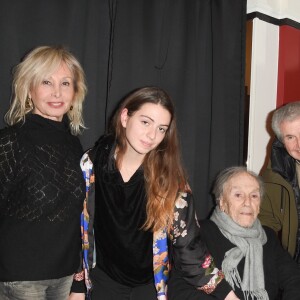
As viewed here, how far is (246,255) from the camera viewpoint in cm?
196

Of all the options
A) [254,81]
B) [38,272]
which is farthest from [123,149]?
[254,81]

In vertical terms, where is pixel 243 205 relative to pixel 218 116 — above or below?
below

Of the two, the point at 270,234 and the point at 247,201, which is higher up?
the point at 247,201

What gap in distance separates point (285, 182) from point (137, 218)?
0.99 m

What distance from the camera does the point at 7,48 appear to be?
71.1 inches

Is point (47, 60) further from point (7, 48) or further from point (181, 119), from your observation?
point (181, 119)

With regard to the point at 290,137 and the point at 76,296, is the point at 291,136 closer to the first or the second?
the point at 290,137

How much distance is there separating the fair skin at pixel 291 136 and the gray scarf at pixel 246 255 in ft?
1.45

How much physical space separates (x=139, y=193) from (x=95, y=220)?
0.23m

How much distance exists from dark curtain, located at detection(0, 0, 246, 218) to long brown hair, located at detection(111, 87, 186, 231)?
509 millimetres

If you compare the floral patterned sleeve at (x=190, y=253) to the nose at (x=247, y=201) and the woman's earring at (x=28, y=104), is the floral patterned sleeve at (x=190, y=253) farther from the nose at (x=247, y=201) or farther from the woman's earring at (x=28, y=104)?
the woman's earring at (x=28, y=104)

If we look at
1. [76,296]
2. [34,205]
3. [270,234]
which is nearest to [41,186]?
[34,205]

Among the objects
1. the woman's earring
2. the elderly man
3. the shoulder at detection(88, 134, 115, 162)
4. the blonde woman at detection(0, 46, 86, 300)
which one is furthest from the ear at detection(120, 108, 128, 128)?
the elderly man

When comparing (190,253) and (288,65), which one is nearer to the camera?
(190,253)
